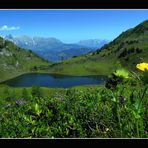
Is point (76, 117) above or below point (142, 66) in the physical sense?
below

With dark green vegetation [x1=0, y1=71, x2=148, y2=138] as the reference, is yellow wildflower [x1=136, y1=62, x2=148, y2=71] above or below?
above

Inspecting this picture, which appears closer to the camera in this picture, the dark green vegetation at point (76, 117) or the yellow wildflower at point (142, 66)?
the yellow wildflower at point (142, 66)

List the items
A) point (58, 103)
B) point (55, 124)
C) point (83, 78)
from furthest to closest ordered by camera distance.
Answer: point (83, 78)
point (58, 103)
point (55, 124)

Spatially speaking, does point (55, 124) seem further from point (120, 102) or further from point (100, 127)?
point (120, 102)

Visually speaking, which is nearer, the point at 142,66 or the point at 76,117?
the point at 142,66

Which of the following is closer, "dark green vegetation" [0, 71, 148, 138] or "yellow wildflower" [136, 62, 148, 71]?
"yellow wildflower" [136, 62, 148, 71]

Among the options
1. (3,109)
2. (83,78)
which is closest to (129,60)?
(83,78)

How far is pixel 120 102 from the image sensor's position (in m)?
3.32

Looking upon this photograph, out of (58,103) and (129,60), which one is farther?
(129,60)

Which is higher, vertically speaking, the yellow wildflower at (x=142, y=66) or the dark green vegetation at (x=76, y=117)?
the yellow wildflower at (x=142, y=66)
